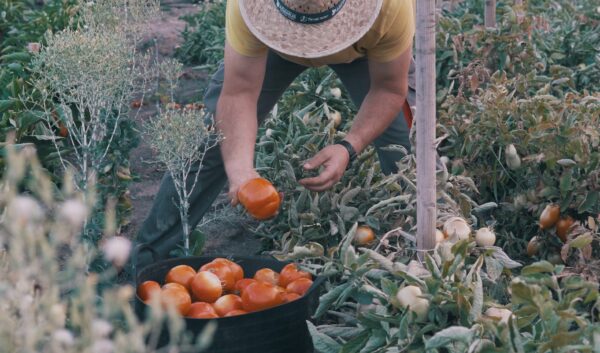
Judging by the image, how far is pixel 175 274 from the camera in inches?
103

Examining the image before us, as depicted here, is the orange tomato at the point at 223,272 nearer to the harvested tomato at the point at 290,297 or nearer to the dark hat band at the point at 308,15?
the harvested tomato at the point at 290,297

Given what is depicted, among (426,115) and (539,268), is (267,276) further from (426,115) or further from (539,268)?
(539,268)

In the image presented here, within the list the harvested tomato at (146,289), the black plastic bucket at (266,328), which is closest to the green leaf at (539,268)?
the black plastic bucket at (266,328)

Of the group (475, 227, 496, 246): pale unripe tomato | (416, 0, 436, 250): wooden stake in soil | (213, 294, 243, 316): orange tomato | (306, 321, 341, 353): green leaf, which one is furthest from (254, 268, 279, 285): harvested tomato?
(475, 227, 496, 246): pale unripe tomato

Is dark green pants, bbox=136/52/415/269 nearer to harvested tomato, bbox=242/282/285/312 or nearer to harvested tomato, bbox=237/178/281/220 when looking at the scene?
harvested tomato, bbox=237/178/281/220

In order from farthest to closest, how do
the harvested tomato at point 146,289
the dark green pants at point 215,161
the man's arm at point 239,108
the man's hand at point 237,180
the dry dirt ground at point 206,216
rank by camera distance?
1. the dry dirt ground at point 206,216
2. the dark green pants at point 215,161
3. the man's arm at point 239,108
4. the man's hand at point 237,180
5. the harvested tomato at point 146,289

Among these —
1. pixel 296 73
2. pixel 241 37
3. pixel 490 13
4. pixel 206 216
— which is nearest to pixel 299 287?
pixel 241 37

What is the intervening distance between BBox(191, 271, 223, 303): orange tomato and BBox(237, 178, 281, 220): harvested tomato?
0.25 metres

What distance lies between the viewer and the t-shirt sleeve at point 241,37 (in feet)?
9.34

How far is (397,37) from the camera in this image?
289 cm

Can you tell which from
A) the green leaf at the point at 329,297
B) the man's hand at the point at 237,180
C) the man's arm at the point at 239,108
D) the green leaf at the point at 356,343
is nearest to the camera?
the green leaf at the point at 356,343

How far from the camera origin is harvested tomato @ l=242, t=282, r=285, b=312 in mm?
2463

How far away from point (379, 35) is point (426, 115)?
565 mm

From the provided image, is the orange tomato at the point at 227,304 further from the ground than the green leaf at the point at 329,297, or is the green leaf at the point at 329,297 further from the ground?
the green leaf at the point at 329,297
